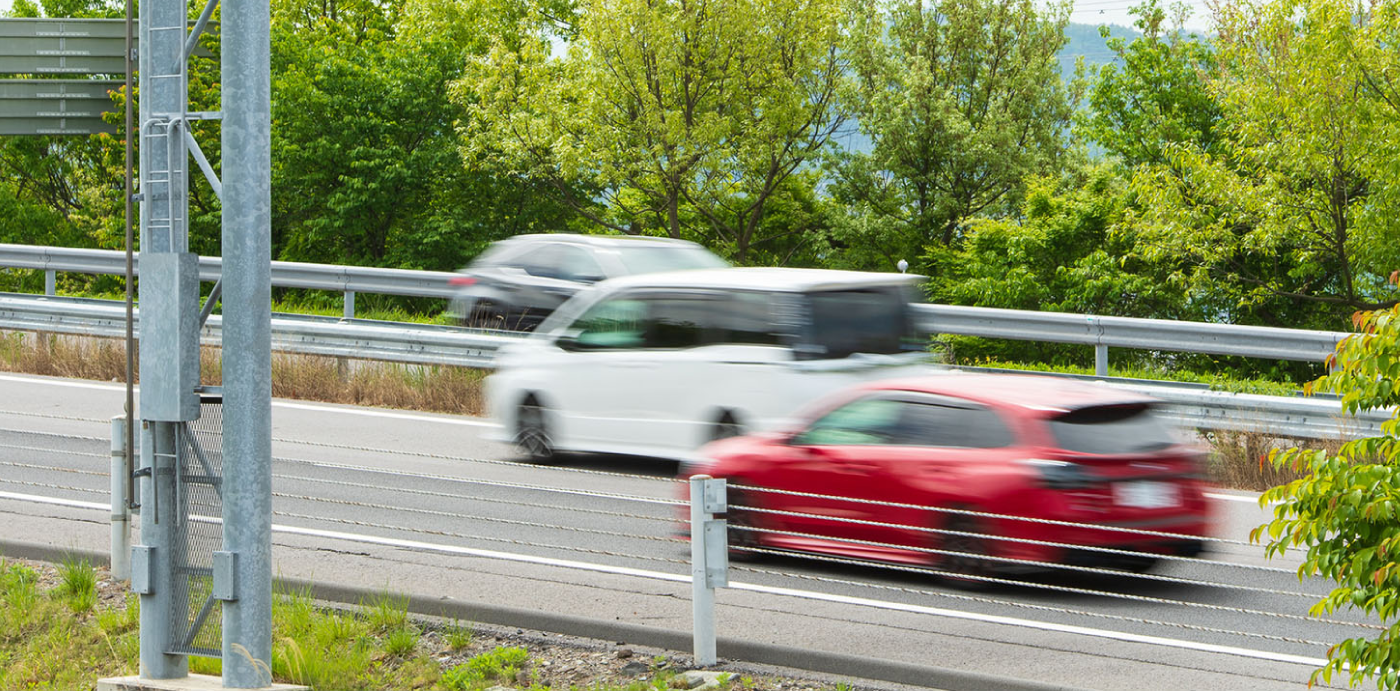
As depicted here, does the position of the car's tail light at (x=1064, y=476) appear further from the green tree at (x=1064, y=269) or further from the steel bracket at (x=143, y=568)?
the green tree at (x=1064, y=269)

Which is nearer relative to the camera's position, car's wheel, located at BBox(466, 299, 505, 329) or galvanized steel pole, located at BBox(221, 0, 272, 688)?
galvanized steel pole, located at BBox(221, 0, 272, 688)

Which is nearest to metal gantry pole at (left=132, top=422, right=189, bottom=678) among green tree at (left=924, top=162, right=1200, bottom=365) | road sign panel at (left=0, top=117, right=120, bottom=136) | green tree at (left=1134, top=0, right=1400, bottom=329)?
green tree at (left=1134, top=0, right=1400, bottom=329)

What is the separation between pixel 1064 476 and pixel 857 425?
1422 millimetres

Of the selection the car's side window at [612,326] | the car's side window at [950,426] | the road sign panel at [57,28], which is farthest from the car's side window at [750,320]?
the road sign panel at [57,28]

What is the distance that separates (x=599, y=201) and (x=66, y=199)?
19.4 m

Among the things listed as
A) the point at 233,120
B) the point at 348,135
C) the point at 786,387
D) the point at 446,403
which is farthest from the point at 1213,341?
the point at 348,135

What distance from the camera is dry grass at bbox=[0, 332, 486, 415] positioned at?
16.2 m

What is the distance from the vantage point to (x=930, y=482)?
8375 mm

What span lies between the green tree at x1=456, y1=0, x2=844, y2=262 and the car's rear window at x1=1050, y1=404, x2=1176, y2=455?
3619 cm

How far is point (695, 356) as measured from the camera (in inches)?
445

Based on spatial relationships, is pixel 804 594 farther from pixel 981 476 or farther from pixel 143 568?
pixel 143 568

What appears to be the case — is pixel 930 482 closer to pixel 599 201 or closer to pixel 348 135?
pixel 348 135

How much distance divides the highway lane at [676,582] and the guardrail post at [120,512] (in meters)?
0.94

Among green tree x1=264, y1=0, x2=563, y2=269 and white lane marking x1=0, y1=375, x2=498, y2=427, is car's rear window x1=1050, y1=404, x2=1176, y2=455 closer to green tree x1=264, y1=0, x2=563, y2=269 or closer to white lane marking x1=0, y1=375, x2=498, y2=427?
white lane marking x1=0, y1=375, x2=498, y2=427
